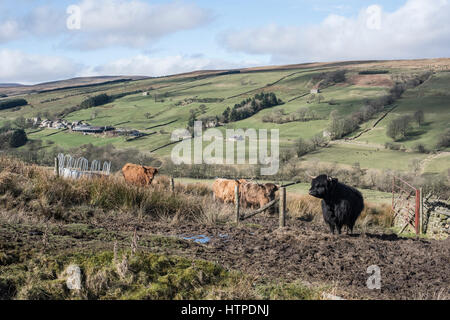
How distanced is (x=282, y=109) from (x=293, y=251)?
57.7 meters

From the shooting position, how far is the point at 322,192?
10594 mm

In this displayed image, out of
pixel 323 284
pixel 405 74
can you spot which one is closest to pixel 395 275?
pixel 323 284

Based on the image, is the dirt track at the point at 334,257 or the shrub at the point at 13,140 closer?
the dirt track at the point at 334,257

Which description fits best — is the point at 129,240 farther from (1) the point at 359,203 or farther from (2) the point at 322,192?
(1) the point at 359,203

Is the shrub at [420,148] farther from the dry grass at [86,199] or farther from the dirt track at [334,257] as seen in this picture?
the dirt track at [334,257]

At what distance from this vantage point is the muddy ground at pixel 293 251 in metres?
6.26

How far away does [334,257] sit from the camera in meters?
7.82

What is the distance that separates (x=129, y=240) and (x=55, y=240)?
1261 mm

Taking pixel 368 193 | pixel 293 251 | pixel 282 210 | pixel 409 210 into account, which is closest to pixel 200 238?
pixel 293 251

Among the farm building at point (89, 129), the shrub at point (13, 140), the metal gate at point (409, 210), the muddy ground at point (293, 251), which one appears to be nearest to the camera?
the muddy ground at point (293, 251)

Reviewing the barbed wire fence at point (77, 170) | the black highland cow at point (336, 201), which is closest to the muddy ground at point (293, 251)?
the black highland cow at point (336, 201)

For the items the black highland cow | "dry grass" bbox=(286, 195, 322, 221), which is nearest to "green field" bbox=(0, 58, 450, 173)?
"dry grass" bbox=(286, 195, 322, 221)

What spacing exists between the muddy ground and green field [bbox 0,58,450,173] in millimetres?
26818

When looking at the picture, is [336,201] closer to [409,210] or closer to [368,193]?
[409,210]
